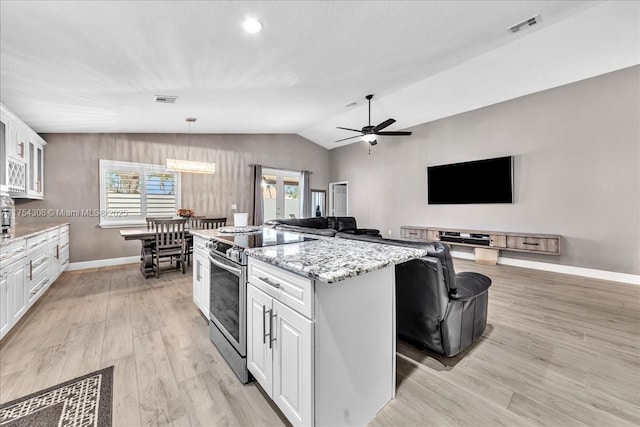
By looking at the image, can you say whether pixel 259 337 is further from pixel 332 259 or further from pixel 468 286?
pixel 468 286

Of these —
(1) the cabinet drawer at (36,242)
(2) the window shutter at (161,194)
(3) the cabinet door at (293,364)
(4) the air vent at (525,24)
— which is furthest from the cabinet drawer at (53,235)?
(4) the air vent at (525,24)

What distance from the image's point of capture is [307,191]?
784cm

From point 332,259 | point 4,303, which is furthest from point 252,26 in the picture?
point 4,303

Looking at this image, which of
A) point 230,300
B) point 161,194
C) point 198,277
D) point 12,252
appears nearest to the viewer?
point 230,300

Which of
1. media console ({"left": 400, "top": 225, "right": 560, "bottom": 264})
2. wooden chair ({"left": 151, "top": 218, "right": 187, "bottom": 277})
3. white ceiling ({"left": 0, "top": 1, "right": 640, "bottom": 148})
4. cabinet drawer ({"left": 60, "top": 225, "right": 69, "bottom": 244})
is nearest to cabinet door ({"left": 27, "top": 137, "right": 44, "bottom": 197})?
white ceiling ({"left": 0, "top": 1, "right": 640, "bottom": 148})

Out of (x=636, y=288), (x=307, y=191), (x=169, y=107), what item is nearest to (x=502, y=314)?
(x=636, y=288)

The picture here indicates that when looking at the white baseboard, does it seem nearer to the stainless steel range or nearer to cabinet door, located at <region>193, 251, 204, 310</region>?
the stainless steel range

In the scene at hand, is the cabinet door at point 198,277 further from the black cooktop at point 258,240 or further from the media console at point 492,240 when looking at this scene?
the media console at point 492,240

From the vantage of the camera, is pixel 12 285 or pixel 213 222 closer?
pixel 12 285

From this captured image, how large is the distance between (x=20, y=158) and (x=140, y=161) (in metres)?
1.88

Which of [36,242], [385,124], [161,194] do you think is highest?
[385,124]

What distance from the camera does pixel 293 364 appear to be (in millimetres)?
1243

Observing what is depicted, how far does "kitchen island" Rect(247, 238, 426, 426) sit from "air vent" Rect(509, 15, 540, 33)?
311cm

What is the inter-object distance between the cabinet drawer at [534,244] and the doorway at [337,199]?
472 centimetres
